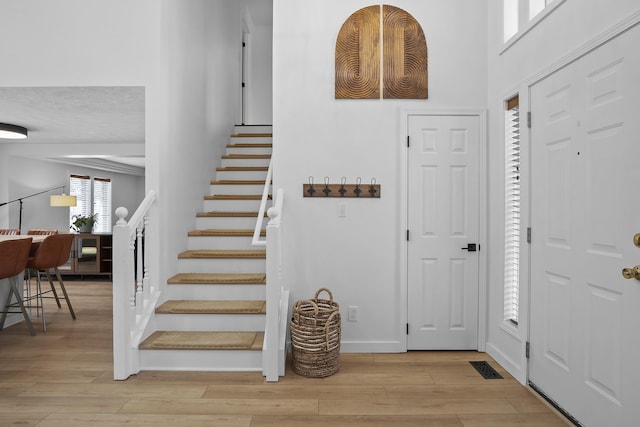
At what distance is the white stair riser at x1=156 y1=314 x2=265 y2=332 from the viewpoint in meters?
3.15

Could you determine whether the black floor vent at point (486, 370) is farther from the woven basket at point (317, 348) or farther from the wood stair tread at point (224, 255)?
the wood stair tread at point (224, 255)

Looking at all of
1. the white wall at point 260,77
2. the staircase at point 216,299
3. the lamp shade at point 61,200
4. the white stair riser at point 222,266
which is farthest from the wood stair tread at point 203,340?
the lamp shade at point 61,200

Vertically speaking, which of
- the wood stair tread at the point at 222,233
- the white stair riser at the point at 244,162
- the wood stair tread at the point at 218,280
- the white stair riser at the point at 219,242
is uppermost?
the white stair riser at the point at 244,162

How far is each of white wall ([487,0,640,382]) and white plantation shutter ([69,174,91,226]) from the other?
820 centimetres

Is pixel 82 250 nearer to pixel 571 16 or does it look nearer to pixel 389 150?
pixel 389 150

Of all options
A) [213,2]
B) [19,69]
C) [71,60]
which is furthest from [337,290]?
[213,2]

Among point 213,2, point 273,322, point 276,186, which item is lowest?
point 273,322

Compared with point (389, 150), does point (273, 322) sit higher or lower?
lower

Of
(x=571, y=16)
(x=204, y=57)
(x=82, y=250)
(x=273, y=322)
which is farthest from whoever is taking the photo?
(x=82, y=250)

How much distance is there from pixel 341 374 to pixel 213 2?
14.0 feet

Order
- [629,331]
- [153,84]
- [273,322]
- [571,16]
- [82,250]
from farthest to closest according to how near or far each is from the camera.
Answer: [82,250] → [153,84] → [273,322] → [571,16] → [629,331]

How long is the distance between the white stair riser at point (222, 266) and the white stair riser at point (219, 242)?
10.2 inches

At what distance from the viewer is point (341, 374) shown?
2934 mm

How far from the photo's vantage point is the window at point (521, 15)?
256cm
